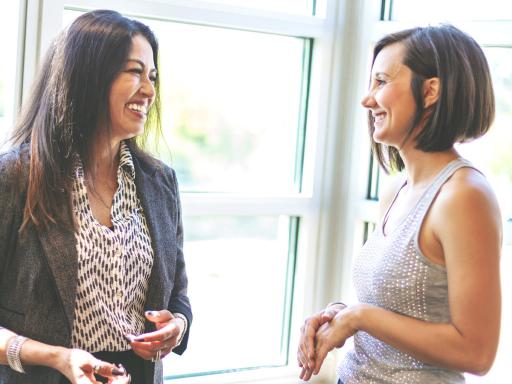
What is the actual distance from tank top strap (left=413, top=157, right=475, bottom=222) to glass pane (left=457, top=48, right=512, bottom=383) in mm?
705

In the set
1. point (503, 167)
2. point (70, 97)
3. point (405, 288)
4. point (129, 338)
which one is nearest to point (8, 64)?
point (70, 97)

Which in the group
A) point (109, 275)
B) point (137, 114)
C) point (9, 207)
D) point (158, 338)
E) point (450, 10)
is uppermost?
point (450, 10)

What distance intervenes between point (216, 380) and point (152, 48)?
1.17 m

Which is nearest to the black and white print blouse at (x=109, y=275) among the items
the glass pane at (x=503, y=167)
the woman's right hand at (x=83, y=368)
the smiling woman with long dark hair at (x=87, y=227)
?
the smiling woman with long dark hair at (x=87, y=227)

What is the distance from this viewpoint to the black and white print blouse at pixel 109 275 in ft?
5.28

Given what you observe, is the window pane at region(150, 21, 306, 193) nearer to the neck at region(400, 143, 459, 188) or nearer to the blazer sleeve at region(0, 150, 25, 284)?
the blazer sleeve at region(0, 150, 25, 284)

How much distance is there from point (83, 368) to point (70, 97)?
57 centimetres

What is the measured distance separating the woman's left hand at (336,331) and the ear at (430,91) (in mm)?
430

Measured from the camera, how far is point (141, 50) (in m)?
1.72

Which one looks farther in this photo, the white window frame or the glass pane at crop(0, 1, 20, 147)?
the white window frame

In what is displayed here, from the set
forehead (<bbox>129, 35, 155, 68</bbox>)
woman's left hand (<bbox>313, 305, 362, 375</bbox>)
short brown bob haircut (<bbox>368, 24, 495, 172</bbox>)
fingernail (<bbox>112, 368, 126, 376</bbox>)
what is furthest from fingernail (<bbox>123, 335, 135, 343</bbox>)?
short brown bob haircut (<bbox>368, 24, 495, 172</bbox>)

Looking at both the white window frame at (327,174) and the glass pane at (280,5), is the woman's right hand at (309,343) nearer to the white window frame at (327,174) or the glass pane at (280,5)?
the white window frame at (327,174)

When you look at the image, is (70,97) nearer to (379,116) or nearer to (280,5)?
(379,116)

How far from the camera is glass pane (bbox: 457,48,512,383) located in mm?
2131
